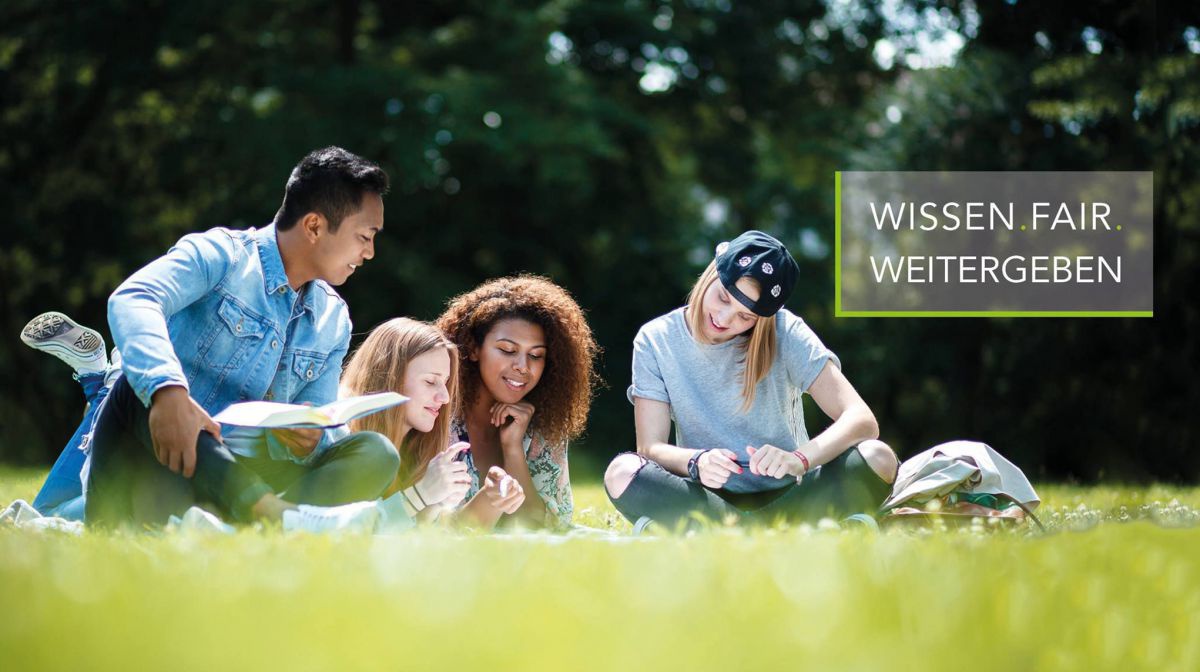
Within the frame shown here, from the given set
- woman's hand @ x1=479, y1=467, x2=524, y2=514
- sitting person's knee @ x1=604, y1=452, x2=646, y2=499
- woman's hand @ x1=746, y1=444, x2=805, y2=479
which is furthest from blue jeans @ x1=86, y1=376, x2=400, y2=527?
woman's hand @ x1=746, y1=444, x2=805, y2=479

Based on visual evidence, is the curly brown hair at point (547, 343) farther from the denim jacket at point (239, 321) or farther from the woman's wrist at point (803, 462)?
the woman's wrist at point (803, 462)

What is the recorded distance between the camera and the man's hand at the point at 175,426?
3178mm

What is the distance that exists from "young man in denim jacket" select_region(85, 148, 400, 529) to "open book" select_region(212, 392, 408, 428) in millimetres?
75

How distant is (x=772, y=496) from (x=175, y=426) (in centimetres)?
206

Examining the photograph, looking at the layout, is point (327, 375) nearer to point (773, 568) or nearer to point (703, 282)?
point (703, 282)

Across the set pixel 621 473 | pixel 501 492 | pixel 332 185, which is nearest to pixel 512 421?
pixel 621 473

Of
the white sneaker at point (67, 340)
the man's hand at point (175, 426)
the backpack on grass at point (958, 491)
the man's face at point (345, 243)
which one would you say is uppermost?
the man's face at point (345, 243)

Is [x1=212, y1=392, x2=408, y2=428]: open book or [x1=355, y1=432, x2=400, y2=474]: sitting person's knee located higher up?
[x1=212, y1=392, x2=408, y2=428]: open book

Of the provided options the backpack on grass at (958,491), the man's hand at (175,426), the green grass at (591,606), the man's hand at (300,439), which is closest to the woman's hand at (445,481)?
the man's hand at (300,439)

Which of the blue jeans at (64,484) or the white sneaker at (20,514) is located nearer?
the white sneaker at (20,514)

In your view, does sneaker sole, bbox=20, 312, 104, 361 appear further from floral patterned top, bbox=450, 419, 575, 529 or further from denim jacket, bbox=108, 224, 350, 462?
floral patterned top, bbox=450, 419, 575, 529

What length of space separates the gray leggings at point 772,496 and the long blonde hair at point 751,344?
412mm

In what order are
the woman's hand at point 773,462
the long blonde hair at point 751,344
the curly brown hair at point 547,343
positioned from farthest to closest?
the curly brown hair at point 547,343, the long blonde hair at point 751,344, the woman's hand at point 773,462

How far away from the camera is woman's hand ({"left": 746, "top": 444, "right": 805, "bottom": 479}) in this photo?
13.1ft
